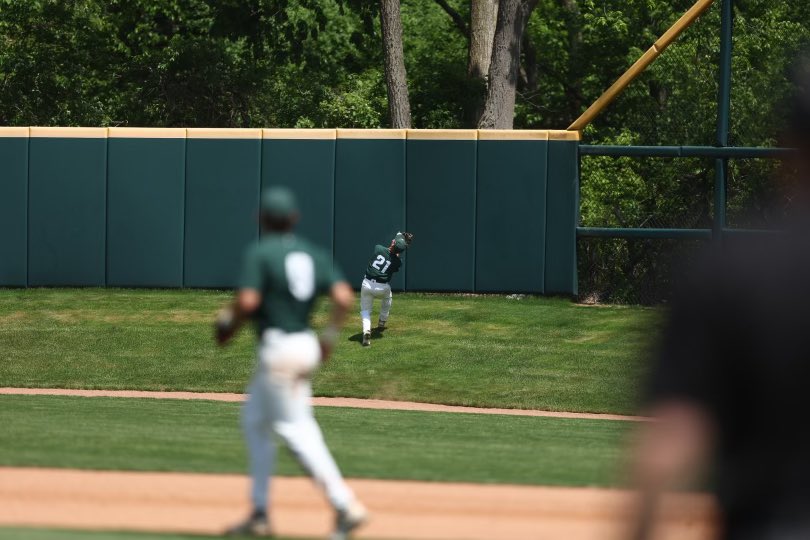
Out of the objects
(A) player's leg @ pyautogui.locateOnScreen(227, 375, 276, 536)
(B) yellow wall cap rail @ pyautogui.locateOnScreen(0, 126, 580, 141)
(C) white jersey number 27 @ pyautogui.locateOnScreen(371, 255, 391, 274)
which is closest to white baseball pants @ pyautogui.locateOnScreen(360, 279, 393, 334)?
(C) white jersey number 27 @ pyautogui.locateOnScreen(371, 255, 391, 274)

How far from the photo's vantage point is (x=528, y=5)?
93.1 feet

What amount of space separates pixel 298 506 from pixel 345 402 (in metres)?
9.74

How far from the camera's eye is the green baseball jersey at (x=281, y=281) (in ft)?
23.4

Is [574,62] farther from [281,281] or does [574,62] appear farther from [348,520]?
[348,520]

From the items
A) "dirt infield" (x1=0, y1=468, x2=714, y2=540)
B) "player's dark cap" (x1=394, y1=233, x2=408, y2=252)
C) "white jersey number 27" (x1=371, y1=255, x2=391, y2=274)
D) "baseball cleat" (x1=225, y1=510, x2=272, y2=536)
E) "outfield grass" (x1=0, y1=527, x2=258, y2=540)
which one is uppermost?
"player's dark cap" (x1=394, y1=233, x2=408, y2=252)

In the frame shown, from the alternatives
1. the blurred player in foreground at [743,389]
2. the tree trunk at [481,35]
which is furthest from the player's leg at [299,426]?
the tree trunk at [481,35]

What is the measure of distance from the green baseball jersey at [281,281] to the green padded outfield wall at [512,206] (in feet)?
54.5

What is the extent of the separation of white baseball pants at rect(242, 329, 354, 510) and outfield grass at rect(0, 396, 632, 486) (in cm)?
194

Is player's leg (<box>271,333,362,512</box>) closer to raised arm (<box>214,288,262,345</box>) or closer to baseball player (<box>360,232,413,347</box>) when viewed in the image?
raised arm (<box>214,288,262,345</box>)

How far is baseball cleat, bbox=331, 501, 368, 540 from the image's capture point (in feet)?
23.2

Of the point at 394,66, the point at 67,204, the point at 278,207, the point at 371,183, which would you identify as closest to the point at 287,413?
the point at 278,207

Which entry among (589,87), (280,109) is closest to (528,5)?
(280,109)

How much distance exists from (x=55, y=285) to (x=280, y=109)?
1106cm

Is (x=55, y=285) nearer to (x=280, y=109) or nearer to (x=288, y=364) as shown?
(x=280, y=109)
